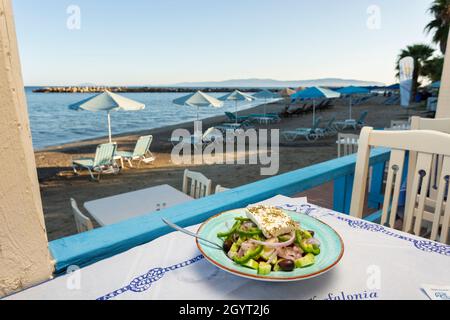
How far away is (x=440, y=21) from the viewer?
28.5 m

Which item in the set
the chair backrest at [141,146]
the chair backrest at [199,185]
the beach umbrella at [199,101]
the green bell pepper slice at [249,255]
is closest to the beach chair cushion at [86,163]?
the chair backrest at [141,146]

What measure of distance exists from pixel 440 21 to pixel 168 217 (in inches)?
1417

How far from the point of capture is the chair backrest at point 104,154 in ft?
27.8

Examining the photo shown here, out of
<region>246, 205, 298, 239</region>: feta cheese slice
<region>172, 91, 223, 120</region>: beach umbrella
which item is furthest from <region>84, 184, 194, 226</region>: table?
<region>172, 91, 223, 120</region>: beach umbrella

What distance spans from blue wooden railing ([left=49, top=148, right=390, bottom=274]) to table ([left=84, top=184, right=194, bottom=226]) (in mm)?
1491

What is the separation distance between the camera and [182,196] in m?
3.46

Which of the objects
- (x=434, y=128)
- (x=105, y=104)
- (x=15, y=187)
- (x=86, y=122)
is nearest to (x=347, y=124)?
(x=105, y=104)

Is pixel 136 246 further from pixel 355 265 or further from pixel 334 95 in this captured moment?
pixel 334 95

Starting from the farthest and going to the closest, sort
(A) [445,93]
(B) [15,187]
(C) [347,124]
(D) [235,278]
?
(C) [347,124] → (A) [445,93] → (D) [235,278] → (B) [15,187]

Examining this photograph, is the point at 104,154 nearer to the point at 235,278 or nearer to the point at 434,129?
the point at 434,129

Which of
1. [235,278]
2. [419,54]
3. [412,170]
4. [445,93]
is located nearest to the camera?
[235,278]

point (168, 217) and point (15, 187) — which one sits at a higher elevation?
point (15, 187)

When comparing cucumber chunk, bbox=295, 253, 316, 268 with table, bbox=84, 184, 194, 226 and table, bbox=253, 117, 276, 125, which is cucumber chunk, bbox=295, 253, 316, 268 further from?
table, bbox=253, 117, 276, 125

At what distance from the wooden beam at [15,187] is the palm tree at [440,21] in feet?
111
